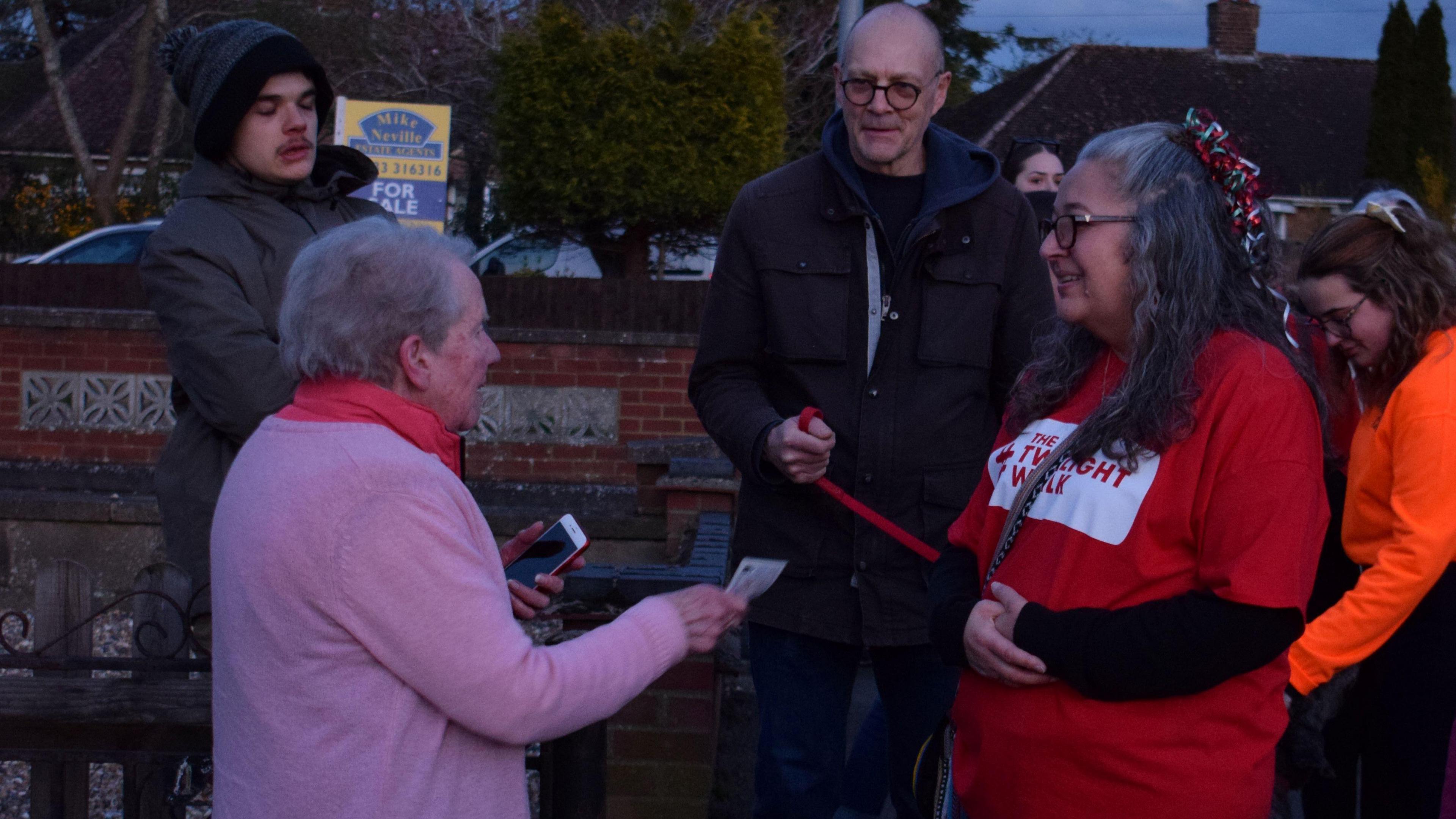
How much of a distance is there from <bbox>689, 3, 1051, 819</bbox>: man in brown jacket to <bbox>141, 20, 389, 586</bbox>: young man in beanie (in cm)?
97

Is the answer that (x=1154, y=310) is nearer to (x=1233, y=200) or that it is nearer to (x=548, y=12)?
(x=1233, y=200)

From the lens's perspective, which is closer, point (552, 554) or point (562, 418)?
point (552, 554)

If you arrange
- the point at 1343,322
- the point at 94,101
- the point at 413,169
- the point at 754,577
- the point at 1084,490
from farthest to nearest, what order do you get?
the point at 94,101 < the point at 413,169 < the point at 1343,322 < the point at 754,577 < the point at 1084,490

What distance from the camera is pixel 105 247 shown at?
1446 centimetres

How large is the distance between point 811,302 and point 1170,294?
3.20 feet

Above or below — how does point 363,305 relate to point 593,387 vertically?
above

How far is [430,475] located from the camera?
185cm

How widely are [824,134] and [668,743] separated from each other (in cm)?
152

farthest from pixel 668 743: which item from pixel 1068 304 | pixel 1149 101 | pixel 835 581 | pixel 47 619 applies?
pixel 1149 101

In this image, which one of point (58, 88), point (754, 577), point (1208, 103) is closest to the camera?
point (754, 577)

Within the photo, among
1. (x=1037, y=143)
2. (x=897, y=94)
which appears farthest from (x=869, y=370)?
(x=1037, y=143)

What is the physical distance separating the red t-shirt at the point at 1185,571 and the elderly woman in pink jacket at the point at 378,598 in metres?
0.59

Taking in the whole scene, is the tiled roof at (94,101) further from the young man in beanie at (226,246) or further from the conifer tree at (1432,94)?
the young man in beanie at (226,246)

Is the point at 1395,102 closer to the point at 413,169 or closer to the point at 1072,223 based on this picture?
the point at 413,169
